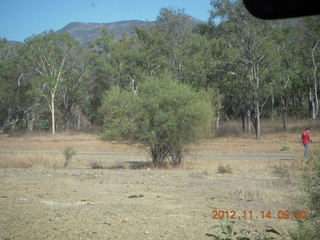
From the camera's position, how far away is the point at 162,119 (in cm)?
2031

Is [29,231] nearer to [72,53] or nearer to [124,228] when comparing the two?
[124,228]

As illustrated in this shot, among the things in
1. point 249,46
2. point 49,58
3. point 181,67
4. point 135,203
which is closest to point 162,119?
point 135,203

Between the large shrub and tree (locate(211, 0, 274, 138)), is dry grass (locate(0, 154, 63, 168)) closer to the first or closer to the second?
the large shrub

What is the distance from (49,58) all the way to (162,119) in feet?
149

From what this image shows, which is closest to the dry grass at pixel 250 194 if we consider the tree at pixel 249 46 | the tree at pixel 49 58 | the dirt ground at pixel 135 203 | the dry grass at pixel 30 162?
the dirt ground at pixel 135 203

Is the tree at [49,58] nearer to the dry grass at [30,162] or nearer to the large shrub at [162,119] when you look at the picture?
the dry grass at [30,162]

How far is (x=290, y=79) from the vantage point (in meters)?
48.5

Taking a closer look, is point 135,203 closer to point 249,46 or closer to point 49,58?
point 249,46

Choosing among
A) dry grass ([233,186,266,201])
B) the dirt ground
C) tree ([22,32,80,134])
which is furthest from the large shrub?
tree ([22,32,80,134])

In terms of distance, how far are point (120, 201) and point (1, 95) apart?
184 ft

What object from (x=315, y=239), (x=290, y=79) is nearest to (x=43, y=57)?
(x=290, y=79)

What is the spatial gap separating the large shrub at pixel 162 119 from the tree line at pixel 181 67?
1034 centimetres

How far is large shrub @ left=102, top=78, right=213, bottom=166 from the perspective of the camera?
20.5 metres

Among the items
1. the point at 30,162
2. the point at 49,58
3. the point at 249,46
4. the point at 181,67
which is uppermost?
the point at 49,58
